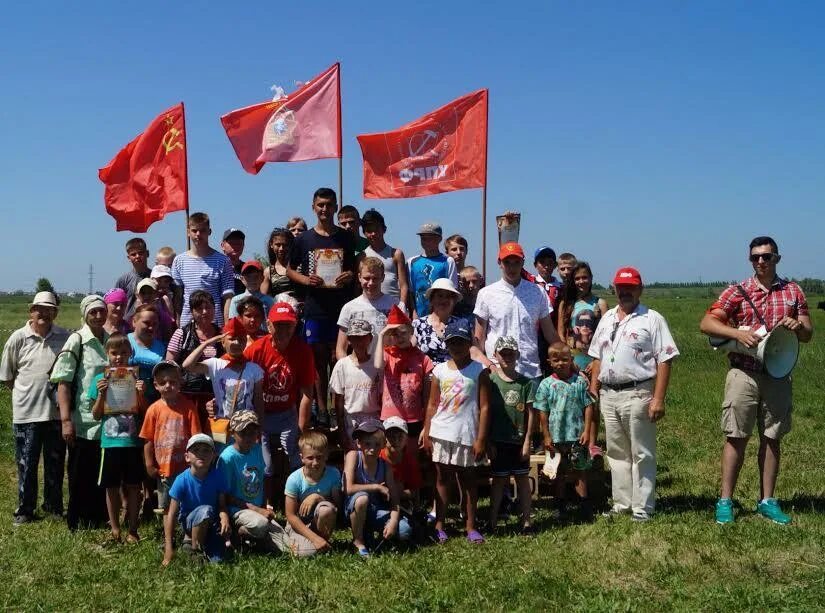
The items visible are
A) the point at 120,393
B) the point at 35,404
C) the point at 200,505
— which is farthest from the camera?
the point at 35,404

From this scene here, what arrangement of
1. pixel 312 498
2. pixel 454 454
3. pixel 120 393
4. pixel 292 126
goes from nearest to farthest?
1. pixel 312 498
2. pixel 454 454
3. pixel 120 393
4. pixel 292 126

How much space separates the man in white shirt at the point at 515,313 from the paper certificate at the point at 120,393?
3218mm

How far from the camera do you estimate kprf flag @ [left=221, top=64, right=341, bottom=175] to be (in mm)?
10703

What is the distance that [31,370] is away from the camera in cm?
782

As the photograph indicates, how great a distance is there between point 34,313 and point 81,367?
0.92 metres

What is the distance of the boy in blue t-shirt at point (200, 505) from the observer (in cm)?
615

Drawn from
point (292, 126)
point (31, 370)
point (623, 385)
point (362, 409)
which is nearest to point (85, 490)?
point (31, 370)

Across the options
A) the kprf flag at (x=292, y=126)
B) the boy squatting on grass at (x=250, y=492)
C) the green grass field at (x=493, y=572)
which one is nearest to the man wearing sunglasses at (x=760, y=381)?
the green grass field at (x=493, y=572)

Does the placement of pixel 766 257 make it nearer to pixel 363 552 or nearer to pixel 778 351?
pixel 778 351

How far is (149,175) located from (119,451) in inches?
209

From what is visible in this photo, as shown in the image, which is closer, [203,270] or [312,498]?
[312,498]

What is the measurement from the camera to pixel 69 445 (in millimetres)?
7410

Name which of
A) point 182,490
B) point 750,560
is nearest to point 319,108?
point 182,490

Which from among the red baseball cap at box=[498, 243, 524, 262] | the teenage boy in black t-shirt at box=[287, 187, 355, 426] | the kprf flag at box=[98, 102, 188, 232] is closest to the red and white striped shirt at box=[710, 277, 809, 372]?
the red baseball cap at box=[498, 243, 524, 262]
